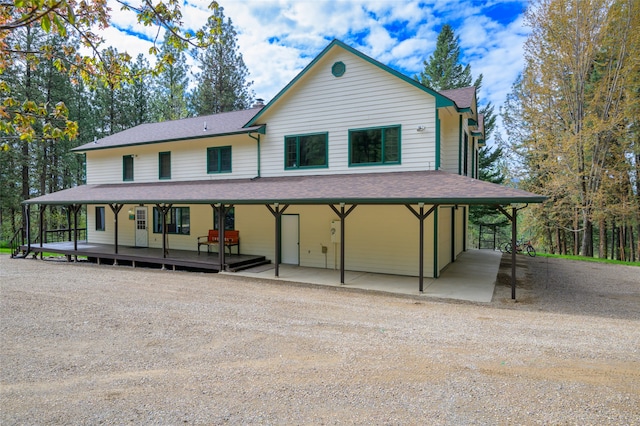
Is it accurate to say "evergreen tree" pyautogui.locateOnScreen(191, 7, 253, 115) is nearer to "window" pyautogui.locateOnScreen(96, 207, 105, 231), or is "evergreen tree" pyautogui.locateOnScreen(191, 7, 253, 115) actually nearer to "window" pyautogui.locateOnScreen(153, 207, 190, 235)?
"window" pyautogui.locateOnScreen(96, 207, 105, 231)

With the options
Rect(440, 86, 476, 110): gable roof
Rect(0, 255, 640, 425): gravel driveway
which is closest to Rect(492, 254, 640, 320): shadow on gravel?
Rect(0, 255, 640, 425): gravel driveway

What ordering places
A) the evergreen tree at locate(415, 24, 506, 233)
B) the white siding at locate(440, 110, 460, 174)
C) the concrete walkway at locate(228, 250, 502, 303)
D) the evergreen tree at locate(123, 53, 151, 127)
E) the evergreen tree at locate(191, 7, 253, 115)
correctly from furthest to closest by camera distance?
the evergreen tree at locate(123, 53, 151, 127) < the evergreen tree at locate(191, 7, 253, 115) < the evergreen tree at locate(415, 24, 506, 233) < the white siding at locate(440, 110, 460, 174) < the concrete walkway at locate(228, 250, 502, 303)

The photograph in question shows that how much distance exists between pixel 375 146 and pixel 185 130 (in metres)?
9.62

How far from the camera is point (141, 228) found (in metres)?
16.1

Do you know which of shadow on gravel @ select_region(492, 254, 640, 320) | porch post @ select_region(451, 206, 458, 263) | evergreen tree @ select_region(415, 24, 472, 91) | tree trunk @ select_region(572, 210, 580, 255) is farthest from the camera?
evergreen tree @ select_region(415, 24, 472, 91)

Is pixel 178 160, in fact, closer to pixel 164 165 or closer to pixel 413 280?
pixel 164 165

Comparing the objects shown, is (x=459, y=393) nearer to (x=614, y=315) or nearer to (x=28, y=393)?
(x=28, y=393)

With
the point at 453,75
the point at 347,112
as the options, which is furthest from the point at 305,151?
the point at 453,75

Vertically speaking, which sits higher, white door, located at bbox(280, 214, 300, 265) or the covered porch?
the covered porch

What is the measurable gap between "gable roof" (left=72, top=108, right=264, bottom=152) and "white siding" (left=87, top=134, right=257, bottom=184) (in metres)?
0.33

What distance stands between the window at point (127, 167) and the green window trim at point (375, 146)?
11.6m

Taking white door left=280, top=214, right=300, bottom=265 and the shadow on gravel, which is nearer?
the shadow on gravel

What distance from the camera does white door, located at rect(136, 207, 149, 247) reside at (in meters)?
15.9

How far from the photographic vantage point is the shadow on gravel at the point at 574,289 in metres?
7.80
